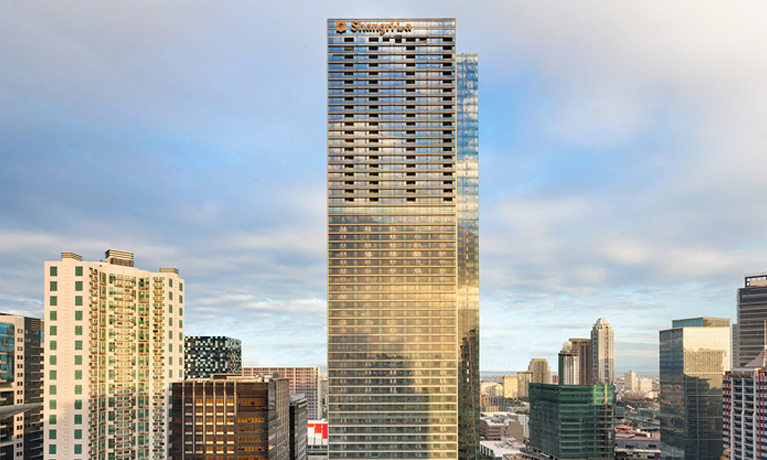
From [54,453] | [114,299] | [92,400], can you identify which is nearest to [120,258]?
[114,299]

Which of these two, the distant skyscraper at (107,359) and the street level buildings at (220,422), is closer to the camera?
the distant skyscraper at (107,359)

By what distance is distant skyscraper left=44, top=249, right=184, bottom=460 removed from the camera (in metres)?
167

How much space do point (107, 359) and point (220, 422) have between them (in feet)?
155

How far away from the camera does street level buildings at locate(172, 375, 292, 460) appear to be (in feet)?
633

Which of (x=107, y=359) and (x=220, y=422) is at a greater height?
(x=107, y=359)

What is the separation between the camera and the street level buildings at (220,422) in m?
193

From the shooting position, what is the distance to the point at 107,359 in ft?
586

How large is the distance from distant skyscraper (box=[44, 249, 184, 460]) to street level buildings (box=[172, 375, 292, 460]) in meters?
5.78

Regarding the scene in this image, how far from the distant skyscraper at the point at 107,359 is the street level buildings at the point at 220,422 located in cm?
578

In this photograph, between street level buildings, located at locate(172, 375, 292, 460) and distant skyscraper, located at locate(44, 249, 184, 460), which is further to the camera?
street level buildings, located at locate(172, 375, 292, 460)

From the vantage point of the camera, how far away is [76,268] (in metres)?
172

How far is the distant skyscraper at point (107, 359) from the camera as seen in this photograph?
16662 centimetres

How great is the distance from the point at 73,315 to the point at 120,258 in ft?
96.3

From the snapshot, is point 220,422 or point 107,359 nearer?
point 107,359
